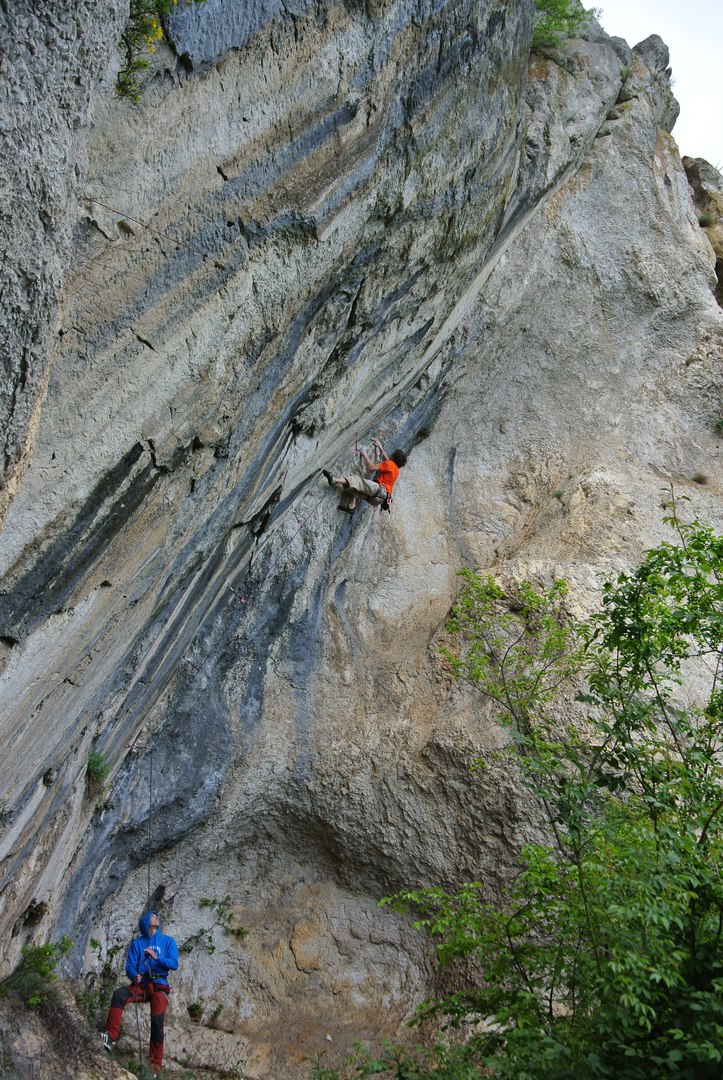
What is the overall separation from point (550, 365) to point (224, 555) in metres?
7.57

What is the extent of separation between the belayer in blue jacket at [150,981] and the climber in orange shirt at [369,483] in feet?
17.9

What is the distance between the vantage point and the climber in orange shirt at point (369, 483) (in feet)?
31.4

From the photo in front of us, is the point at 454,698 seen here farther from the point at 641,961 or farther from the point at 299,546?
the point at 641,961

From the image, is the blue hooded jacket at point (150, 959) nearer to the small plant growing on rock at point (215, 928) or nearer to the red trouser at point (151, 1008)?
the red trouser at point (151, 1008)

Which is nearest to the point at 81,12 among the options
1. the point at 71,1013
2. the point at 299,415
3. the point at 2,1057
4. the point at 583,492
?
the point at 299,415

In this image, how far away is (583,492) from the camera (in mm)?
11172

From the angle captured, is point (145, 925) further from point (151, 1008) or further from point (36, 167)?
point (36, 167)

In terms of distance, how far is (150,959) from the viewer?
7750 mm

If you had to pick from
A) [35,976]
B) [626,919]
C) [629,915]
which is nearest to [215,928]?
[35,976]

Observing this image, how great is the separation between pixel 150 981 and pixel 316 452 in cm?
590

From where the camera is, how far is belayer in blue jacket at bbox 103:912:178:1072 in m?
7.40

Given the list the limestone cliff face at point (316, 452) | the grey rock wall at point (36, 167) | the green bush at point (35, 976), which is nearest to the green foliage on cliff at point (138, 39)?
the limestone cliff face at point (316, 452)

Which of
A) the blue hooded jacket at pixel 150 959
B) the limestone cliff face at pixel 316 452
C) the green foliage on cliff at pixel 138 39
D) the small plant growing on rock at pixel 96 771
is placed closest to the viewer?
the green foliage on cliff at pixel 138 39

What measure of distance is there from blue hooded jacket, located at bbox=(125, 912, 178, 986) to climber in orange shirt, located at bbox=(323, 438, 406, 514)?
5477 mm
